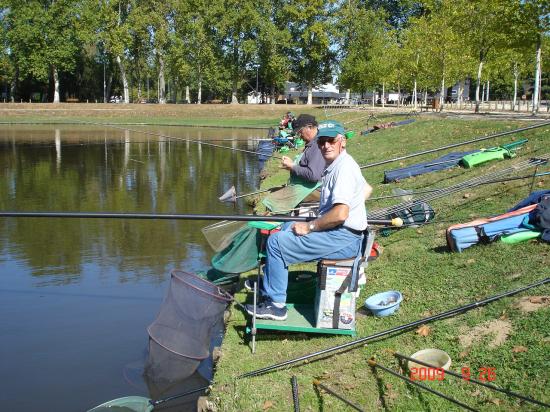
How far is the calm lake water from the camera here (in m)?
6.00

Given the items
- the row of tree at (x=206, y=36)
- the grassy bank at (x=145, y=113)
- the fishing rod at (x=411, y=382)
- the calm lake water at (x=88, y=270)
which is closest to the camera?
the fishing rod at (x=411, y=382)

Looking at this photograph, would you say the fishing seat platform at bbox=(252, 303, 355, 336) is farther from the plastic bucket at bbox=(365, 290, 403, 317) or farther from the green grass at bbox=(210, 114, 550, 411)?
the plastic bucket at bbox=(365, 290, 403, 317)

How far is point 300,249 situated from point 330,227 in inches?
12.0

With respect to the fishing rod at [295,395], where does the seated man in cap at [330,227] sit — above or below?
above

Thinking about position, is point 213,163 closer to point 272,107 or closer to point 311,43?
point 272,107

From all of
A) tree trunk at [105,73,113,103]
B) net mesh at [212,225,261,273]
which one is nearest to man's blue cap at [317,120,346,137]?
net mesh at [212,225,261,273]

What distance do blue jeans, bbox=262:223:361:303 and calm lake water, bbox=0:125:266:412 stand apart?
1371mm

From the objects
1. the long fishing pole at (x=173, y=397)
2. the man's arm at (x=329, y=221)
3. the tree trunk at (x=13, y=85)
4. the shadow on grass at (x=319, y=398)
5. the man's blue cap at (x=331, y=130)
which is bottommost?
the long fishing pole at (x=173, y=397)

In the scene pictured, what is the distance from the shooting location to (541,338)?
4.43 metres

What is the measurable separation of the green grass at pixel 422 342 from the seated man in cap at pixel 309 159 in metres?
1.21

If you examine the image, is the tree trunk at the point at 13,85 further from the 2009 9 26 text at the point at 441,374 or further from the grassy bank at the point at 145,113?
the 2009 9 26 text at the point at 441,374

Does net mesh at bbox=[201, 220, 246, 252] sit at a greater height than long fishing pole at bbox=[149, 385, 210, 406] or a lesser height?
greater

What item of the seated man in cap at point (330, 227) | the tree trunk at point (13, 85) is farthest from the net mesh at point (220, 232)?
the tree trunk at point (13, 85)

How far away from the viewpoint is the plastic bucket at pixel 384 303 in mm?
5668
